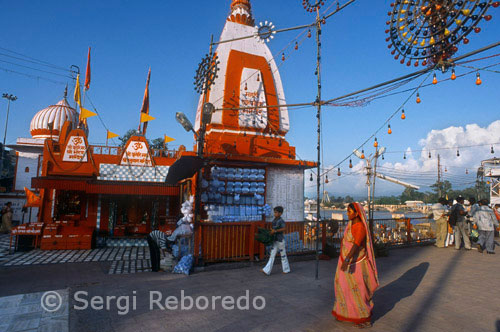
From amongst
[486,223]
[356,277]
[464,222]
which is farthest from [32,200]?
[486,223]

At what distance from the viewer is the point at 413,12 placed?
6273 mm

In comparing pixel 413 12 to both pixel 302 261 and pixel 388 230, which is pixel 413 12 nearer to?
pixel 302 261

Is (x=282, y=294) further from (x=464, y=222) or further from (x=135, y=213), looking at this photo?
(x=135, y=213)

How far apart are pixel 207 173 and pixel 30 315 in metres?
7.07

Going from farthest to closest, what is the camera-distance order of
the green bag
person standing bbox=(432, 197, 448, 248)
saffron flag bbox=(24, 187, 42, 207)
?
saffron flag bbox=(24, 187, 42, 207) → person standing bbox=(432, 197, 448, 248) → the green bag

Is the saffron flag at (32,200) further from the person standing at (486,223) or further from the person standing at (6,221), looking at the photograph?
the person standing at (486,223)

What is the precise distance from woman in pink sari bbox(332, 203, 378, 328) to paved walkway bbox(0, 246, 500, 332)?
0.74 ft

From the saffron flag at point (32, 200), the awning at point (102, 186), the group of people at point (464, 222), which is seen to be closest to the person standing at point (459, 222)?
the group of people at point (464, 222)

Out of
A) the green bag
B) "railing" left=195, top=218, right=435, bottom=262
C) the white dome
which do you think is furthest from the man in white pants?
the white dome

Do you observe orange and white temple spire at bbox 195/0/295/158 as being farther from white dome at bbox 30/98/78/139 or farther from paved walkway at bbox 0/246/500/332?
white dome at bbox 30/98/78/139

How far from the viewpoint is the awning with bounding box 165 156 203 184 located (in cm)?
817

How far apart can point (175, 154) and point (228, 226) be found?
7564 millimetres

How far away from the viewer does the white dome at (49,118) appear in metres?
21.6

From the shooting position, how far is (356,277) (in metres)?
4.24
